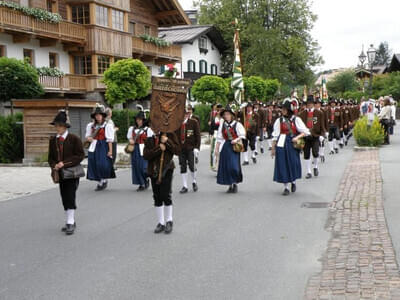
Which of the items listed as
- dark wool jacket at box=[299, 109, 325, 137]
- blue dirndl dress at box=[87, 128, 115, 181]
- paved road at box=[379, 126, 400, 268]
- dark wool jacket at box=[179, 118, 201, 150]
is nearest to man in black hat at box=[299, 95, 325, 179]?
dark wool jacket at box=[299, 109, 325, 137]

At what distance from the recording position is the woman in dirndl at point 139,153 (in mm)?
11703

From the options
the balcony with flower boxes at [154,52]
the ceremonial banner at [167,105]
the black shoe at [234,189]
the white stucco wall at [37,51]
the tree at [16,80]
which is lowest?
the black shoe at [234,189]

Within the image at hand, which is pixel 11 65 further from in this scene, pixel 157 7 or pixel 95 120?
pixel 157 7

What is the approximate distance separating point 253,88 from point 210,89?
9.77 metres

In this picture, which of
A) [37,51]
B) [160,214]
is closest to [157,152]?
[160,214]

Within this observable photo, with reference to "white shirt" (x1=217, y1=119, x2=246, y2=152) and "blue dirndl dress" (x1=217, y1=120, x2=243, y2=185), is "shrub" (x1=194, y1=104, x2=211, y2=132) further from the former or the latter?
"blue dirndl dress" (x1=217, y1=120, x2=243, y2=185)

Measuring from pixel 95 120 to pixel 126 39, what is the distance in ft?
71.1

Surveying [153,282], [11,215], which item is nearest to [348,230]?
[153,282]

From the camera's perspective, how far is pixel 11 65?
19844 mm

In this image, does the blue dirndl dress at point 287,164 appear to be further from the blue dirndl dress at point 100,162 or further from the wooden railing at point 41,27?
the wooden railing at point 41,27

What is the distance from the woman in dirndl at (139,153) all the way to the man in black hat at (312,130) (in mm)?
3982

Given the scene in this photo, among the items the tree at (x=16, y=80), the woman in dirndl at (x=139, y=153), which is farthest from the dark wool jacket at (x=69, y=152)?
the tree at (x=16, y=80)

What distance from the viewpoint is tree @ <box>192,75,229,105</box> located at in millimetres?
32500

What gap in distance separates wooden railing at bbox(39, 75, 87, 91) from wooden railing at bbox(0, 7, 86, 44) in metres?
1.97
